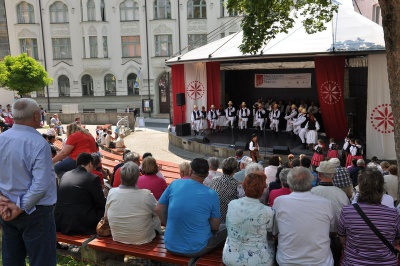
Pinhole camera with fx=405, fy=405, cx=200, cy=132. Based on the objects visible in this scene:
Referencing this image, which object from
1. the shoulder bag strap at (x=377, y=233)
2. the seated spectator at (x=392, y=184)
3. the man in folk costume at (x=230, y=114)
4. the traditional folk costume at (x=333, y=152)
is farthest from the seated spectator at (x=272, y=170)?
the man in folk costume at (x=230, y=114)

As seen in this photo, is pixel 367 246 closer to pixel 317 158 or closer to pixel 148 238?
pixel 148 238

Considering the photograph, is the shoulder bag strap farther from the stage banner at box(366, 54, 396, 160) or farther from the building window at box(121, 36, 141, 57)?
the building window at box(121, 36, 141, 57)

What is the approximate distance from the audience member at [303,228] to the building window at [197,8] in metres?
34.3

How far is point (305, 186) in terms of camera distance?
3.97 metres

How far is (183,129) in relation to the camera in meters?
20.5

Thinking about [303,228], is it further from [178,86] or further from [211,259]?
[178,86]

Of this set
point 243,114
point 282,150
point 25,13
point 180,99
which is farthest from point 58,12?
point 282,150

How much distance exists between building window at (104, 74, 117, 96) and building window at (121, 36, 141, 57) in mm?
2509

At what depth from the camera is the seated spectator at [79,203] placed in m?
4.93

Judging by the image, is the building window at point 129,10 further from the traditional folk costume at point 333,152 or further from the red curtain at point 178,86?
the traditional folk costume at point 333,152

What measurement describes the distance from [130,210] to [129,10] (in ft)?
115

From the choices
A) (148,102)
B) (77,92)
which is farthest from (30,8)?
(148,102)

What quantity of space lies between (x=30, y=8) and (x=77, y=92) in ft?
29.0

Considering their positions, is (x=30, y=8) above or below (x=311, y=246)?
above
